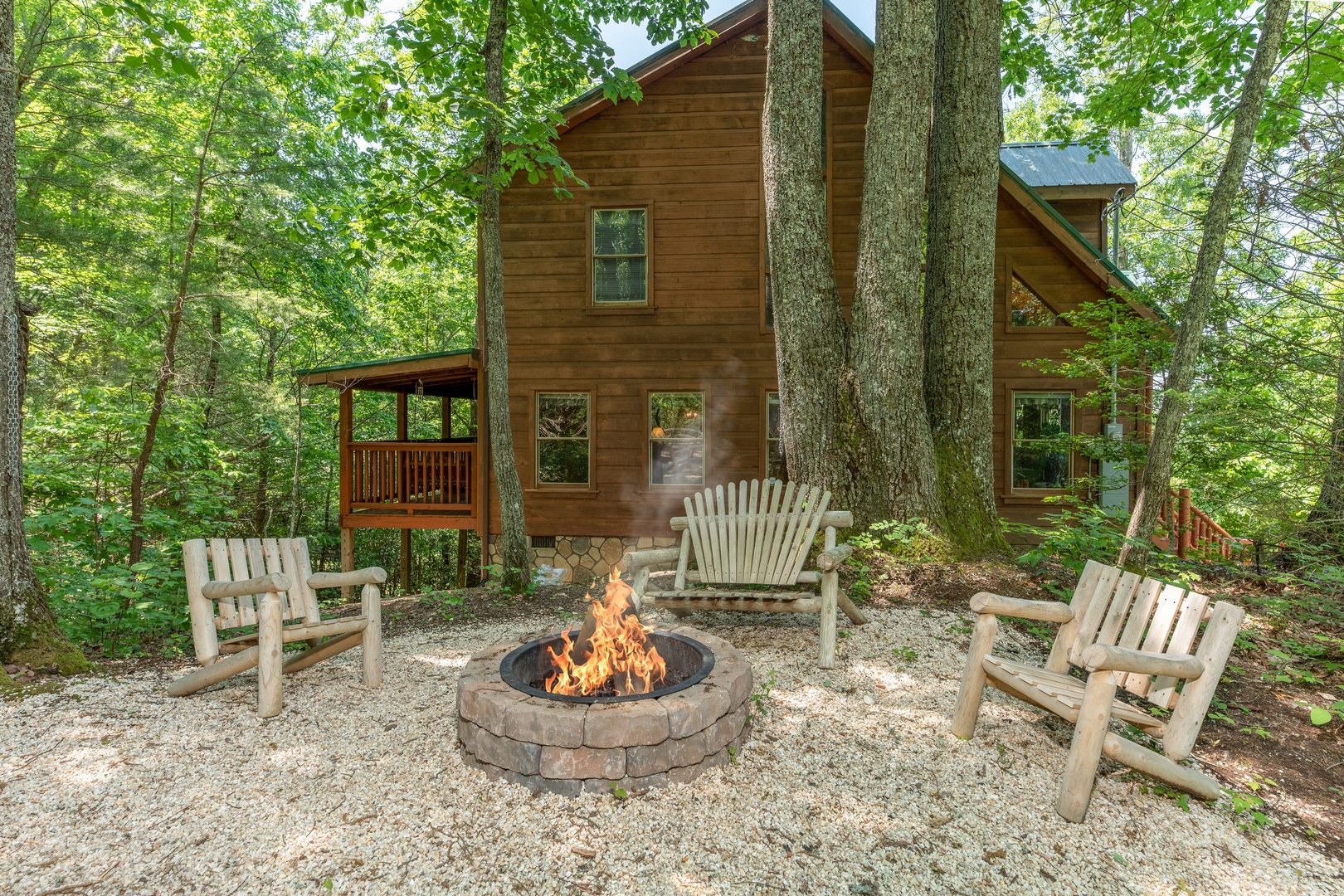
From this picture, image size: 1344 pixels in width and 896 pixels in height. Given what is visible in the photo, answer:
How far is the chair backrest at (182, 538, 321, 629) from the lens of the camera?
3.08m

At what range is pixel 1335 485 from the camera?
3180 millimetres

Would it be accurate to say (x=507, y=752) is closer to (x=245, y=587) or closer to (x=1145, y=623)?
(x=245, y=587)

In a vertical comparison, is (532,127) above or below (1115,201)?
below

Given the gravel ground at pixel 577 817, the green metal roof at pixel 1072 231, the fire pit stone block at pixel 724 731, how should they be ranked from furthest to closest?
the green metal roof at pixel 1072 231, the fire pit stone block at pixel 724 731, the gravel ground at pixel 577 817

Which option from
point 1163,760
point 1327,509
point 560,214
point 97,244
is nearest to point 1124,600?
point 1163,760

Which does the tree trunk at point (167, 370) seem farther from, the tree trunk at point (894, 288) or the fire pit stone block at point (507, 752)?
the tree trunk at point (894, 288)

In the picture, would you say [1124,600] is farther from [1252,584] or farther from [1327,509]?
[1252,584]

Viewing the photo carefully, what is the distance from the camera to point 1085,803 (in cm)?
210

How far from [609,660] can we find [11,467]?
3456 mm

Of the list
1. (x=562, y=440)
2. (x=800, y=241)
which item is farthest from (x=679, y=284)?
(x=800, y=241)

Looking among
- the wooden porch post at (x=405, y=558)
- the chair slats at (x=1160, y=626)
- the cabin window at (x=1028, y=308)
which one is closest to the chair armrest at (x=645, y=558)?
the chair slats at (x=1160, y=626)

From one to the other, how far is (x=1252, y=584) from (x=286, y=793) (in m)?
6.31

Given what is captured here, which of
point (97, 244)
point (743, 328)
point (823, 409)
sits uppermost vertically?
point (97, 244)

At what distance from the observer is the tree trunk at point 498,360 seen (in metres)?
5.86
